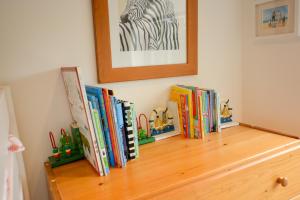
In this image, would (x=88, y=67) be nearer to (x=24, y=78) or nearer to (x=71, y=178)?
(x=24, y=78)

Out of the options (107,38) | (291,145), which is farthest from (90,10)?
(291,145)

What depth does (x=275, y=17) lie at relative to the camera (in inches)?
54.3

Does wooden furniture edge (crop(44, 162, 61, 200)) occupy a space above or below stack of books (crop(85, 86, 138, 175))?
below

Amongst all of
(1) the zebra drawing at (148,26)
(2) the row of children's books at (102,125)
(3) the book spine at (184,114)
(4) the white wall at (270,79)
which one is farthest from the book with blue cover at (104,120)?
(4) the white wall at (270,79)

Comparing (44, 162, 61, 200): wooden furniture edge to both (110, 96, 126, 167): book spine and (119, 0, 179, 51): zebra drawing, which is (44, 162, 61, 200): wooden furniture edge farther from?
(119, 0, 179, 51): zebra drawing

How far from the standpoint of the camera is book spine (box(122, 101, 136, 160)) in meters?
1.00

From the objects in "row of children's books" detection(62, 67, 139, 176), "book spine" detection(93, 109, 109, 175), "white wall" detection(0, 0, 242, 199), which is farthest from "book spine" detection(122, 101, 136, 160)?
"white wall" detection(0, 0, 242, 199)

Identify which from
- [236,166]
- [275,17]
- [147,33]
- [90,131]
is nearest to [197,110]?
[236,166]

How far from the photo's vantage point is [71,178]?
2.97 ft

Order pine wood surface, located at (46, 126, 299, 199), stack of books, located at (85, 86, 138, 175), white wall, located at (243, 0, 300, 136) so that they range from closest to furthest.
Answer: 1. pine wood surface, located at (46, 126, 299, 199)
2. stack of books, located at (85, 86, 138, 175)
3. white wall, located at (243, 0, 300, 136)

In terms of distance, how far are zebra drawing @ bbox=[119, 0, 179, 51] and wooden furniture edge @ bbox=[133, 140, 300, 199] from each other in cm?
67

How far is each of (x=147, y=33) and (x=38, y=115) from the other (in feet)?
2.11

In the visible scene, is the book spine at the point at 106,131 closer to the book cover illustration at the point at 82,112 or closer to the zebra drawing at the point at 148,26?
the book cover illustration at the point at 82,112

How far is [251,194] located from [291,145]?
1.02 ft
